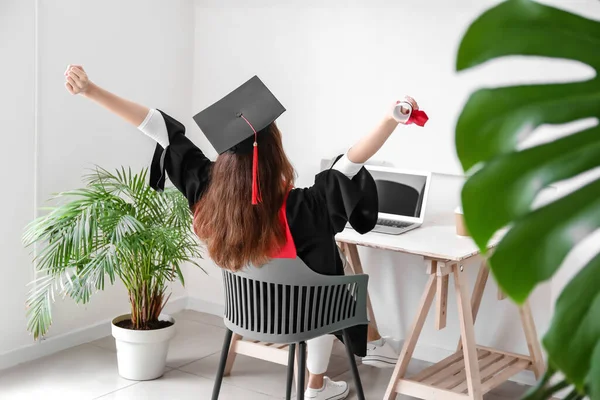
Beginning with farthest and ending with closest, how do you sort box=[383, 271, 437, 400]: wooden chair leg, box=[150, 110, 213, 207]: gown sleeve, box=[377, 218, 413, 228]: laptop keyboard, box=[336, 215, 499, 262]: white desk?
box=[377, 218, 413, 228]: laptop keyboard → box=[383, 271, 437, 400]: wooden chair leg → box=[336, 215, 499, 262]: white desk → box=[150, 110, 213, 207]: gown sleeve

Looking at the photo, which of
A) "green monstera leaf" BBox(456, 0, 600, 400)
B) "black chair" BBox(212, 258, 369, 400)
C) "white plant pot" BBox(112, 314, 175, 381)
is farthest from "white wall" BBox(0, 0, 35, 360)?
"green monstera leaf" BBox(456, 0, 600, 400)

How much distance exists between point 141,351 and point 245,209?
1.28m

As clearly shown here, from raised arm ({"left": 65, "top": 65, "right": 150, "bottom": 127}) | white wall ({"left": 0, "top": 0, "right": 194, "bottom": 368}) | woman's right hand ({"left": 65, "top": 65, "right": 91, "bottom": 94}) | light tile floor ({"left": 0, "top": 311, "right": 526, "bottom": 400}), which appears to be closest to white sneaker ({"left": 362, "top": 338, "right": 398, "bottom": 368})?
light tile floor ({"left": 0, "top": 311, "right": 526, "bottom": 400})

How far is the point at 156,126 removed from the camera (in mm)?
2514

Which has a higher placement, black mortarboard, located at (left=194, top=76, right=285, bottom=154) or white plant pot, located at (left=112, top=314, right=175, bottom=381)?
black mortarboard, located at (left=194, top=76, right=285, bottom=154)

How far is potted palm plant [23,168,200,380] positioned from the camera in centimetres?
294

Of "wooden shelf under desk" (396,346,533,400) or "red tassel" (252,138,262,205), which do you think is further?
"wooden shelf under desk" (396,346,533,400)

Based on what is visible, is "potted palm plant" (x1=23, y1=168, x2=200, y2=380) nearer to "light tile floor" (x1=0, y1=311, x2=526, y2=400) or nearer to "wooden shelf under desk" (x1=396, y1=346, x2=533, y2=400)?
"light tile floor" (x1=0, y1=311, x2=526, y2=400)

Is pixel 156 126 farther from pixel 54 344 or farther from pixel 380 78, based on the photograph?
pixel 54 344

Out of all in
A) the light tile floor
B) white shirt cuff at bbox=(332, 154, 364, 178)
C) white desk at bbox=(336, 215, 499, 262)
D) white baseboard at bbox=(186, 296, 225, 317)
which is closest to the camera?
white shirt cuff at bbox=(332, 154, 364, 178)

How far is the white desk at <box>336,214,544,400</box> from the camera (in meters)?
2.82

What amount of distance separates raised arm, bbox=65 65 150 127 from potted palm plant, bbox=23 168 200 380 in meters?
0.61

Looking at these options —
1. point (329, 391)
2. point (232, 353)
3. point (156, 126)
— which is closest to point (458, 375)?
point (329, 391)

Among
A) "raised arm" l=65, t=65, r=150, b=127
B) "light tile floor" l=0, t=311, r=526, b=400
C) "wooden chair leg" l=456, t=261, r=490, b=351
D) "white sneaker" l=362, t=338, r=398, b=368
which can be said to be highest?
"raised arm" l=65, t=65, r=150, b=127
